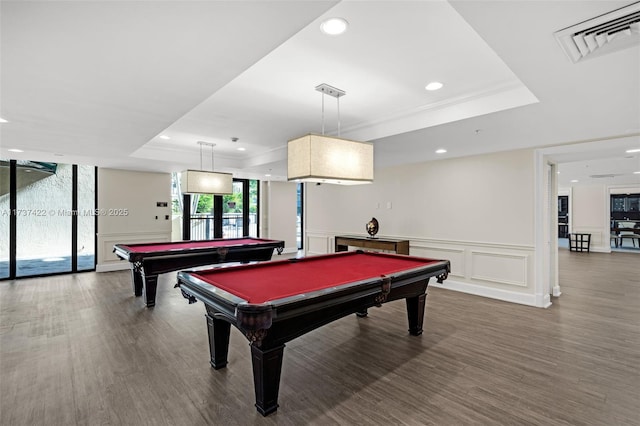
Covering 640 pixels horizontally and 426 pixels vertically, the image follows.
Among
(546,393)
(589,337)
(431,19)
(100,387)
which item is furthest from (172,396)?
(589,337)

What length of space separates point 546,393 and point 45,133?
5.64 meters

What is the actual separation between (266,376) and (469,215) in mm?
4260

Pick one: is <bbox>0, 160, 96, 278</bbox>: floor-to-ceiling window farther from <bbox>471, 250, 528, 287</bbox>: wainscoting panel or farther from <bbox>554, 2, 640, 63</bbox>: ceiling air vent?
<bbox>554, 2, 640, 63</bbox>: ceiling air vent

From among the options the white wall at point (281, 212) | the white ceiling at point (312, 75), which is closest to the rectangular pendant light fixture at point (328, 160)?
the white ceiling at point (312, 75)

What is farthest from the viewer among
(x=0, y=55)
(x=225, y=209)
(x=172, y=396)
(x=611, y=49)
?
(x=225, y=209)

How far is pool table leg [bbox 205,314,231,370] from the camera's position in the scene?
2.51 meters

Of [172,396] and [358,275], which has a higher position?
[358,275]

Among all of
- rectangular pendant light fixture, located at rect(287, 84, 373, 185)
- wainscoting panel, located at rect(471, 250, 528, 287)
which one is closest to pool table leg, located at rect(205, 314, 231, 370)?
rectangular pendant light fixture, located at rect(287, 84, 373, 185)

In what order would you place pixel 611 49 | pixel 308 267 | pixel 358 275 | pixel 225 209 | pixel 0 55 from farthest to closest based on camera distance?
pixel 225 209 < pixel 308 267 < pixel 358 275 < pixel 0 55 < pixel 611 49

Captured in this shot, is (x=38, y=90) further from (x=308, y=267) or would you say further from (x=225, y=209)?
(x=225, y=209)

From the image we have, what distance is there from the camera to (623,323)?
359 cm

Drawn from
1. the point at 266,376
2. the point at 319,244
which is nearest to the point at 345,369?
the point at 266,376

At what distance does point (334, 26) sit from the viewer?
6.46 feet

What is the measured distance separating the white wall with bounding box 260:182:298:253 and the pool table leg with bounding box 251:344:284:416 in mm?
7391
